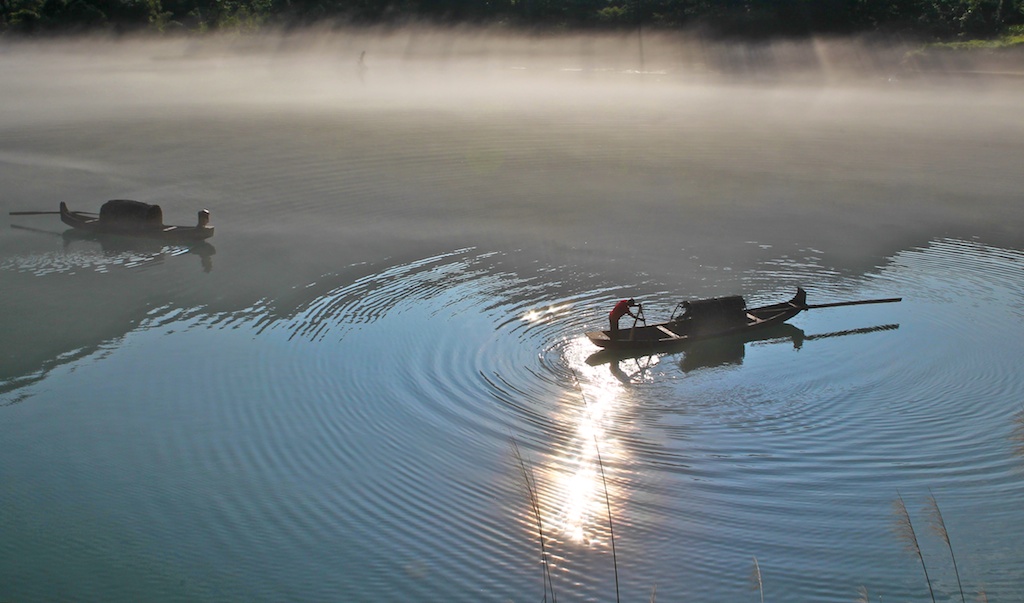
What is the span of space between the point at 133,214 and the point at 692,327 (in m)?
8.81

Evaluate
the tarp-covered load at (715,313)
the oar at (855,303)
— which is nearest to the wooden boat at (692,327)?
the tarp-covered load at (715,313)

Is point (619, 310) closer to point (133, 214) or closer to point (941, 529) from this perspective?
point (941, 529)

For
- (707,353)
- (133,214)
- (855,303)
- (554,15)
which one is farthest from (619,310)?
(554,15)

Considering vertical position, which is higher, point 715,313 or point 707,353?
point 715,313

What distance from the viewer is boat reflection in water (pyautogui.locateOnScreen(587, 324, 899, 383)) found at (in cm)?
979

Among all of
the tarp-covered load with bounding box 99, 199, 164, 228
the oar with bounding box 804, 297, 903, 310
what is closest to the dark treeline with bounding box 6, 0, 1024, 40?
the oar with bounding box 804, 297, 903, 310

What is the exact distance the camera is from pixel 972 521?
684cm

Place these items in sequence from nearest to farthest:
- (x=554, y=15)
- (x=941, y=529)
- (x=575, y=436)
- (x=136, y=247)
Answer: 1. (x=941, y=529)
2. (x=575, y=436)
3. (x=136, y=247)
4. (x=554, y=15)

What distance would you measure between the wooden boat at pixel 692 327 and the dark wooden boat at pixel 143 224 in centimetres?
703

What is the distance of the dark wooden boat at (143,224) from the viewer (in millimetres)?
14258

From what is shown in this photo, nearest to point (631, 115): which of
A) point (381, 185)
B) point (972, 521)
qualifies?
point (381, 185)

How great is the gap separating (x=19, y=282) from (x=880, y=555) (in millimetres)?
10859

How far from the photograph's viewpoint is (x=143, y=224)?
14422 mm

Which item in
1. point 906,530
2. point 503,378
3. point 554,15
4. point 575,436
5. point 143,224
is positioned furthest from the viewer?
point 554,15
